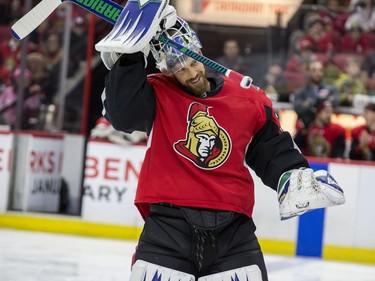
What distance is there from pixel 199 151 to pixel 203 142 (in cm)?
3

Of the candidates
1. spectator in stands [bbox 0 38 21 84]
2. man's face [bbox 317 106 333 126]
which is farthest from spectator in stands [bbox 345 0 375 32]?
spectator in stands [bbox 0 38 21 84]

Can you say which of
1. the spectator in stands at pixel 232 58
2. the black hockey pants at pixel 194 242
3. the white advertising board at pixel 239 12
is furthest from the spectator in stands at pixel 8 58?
the black hockey pants at pixel 194 242

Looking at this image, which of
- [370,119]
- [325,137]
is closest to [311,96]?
[325,137]

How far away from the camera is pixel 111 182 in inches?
319

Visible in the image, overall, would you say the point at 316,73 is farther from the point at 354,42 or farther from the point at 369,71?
the point at 354,42

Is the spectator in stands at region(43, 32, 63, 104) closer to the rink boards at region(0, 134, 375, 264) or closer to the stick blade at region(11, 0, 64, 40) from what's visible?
the rink boards at region(0, 134, 375, 264)

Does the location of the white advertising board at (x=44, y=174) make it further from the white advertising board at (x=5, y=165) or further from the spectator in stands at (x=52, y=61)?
the spectator in stands at (x=52, y=61)

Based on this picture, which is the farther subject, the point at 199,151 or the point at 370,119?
the point at 370,119

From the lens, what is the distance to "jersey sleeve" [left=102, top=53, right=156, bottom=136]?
2896 millimetres

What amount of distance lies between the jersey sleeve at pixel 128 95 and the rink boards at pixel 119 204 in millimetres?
4768

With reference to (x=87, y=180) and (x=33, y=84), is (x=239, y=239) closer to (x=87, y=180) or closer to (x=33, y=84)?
A: (x=87, y=180)

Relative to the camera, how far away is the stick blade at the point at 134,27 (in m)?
2.79

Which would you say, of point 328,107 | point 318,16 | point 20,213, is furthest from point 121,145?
point 318,16

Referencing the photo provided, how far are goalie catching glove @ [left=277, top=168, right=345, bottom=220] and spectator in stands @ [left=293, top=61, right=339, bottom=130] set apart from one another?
17.4ft
